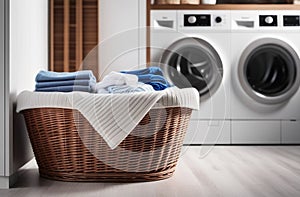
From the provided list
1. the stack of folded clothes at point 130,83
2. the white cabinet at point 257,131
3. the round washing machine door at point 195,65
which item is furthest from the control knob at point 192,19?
the stack of folded clothes at point 130,83

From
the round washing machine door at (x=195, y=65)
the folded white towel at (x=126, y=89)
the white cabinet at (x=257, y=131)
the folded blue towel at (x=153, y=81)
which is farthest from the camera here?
the white cabinet at (x=257, y=131)

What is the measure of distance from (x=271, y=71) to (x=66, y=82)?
1932 millimetres

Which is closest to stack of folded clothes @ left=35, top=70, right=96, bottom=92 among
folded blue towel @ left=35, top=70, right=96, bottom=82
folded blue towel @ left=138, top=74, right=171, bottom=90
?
folded blue towel @ left=35, top=70, right=96, bottom=82

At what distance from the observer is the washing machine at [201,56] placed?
3.83 m

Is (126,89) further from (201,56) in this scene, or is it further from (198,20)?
(198,20)

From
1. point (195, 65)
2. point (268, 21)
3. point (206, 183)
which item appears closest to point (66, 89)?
point (206, 183)

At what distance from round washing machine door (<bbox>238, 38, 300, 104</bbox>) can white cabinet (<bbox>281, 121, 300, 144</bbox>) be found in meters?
0.18

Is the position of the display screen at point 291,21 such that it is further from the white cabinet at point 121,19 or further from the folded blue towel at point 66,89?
the folded blue towel at point 66,89

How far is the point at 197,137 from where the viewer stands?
393 cm

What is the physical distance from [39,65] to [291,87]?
1766mm

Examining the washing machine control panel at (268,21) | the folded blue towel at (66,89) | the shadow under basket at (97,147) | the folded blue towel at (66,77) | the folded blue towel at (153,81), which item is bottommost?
the shadow under basket at (97,147)

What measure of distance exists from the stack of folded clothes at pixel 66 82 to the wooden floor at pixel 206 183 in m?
0.38

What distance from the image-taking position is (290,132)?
395 centimetres

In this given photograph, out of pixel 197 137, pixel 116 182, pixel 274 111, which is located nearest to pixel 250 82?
pixel 274 111
